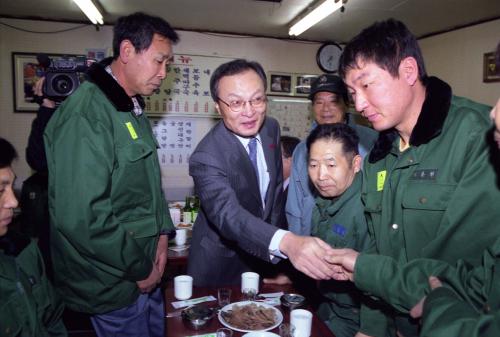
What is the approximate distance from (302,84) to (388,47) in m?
4.15

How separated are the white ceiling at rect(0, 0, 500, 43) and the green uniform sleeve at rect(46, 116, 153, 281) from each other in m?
2.66

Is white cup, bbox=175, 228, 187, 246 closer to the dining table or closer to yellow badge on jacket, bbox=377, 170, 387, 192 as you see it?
the dining table

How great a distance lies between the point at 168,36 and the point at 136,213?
976 millimetres

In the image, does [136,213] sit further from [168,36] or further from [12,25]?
[12,25]

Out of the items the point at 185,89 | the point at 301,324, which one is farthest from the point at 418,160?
the point at 185,89

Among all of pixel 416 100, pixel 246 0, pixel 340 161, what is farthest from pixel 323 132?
pixel 246 0

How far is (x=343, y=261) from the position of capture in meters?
1.59

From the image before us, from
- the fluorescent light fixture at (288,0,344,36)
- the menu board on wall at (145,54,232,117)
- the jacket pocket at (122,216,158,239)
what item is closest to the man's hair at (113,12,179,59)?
the jacket pocket at (122,216,158,239)

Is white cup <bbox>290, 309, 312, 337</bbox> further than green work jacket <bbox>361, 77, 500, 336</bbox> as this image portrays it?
Yes

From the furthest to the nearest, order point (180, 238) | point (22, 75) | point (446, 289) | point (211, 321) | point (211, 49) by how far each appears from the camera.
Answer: point (211, 49)
point (22, 75)
point (180, 238)
point (211, 321)
point (446, 289)

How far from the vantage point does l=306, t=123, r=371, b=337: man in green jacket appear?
184cm

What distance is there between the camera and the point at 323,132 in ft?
6.68

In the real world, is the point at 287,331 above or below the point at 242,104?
below

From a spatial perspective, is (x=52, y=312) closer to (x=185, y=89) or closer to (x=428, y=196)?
(x=428, y=196)
